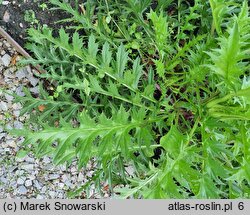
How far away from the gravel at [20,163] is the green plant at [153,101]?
119 millimetres

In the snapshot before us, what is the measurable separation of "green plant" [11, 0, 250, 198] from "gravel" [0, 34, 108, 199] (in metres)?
0.12

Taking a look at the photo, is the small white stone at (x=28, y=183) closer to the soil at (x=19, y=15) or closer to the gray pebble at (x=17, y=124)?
the gray pebble at (x=17, y=124)

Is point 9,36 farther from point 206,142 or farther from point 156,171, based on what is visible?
point 206,142

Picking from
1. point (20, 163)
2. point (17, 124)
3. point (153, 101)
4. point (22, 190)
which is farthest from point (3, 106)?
point (153, 101)

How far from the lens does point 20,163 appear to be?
6.19 ft

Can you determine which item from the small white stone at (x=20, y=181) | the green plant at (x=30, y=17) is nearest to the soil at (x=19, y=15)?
the green plant at (x=30, y=17)

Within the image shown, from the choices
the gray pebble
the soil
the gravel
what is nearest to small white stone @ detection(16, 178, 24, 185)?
the gravel

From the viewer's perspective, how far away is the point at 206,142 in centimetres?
131

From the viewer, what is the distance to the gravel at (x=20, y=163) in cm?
188

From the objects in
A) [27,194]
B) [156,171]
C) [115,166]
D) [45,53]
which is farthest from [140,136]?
[27,194]

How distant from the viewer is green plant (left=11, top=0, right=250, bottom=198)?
4.13ft

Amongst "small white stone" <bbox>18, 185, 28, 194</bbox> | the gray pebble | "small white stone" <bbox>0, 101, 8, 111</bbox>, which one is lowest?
"small white stone" <bbox>18, 185, 28, 194</bbox>

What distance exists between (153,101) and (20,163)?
700 millimetres

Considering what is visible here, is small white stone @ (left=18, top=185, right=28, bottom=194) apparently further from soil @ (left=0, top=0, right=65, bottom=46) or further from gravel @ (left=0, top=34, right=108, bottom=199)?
soil @ (left=0, top=0, right=65, bottom=46)
